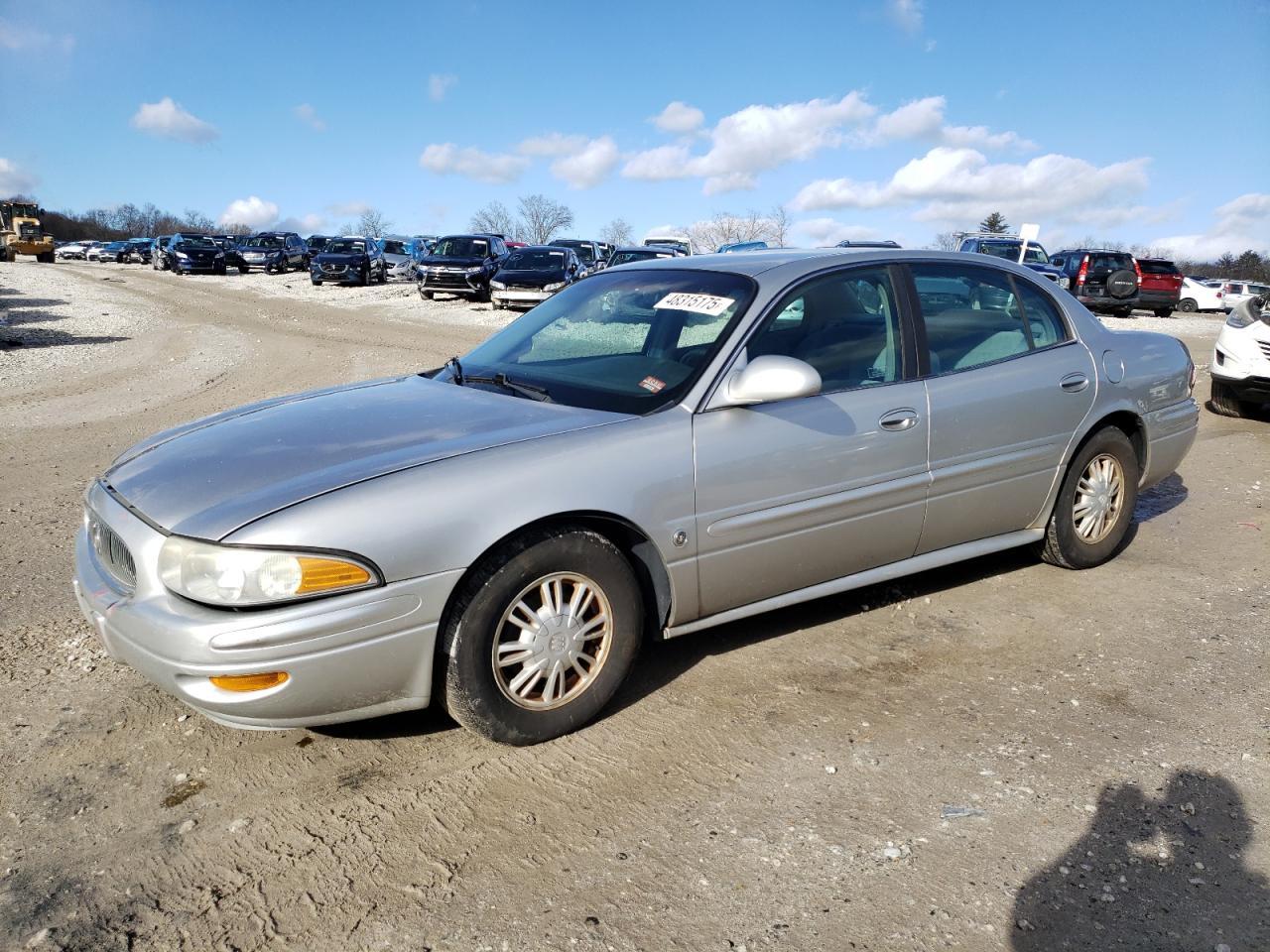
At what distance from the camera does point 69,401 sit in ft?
34.1

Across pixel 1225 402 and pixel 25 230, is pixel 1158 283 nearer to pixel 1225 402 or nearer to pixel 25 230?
pixel 1225 402

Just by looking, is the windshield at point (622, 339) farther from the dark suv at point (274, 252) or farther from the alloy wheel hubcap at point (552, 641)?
the dark suv at point (274, 252)

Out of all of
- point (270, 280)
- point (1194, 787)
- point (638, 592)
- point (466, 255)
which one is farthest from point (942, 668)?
point (270, 280)

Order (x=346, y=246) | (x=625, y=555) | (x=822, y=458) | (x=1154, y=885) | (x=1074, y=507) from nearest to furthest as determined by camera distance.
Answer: (x=1154, y=885) < (x=625, y=555) < (x=822, y=458) < (x=1074, y=507) < (x=346, y=246)

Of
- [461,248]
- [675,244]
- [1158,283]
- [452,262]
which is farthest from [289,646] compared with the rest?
[1158,283]

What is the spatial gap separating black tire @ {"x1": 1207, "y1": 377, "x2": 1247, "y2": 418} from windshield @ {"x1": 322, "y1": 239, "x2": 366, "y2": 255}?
101 ft

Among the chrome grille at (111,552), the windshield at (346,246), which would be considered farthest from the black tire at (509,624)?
the windshield at (346,246)

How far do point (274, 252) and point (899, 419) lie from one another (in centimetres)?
4480

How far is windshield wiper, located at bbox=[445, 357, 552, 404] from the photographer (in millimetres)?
3775

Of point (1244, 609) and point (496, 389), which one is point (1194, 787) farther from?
point (496, 389)

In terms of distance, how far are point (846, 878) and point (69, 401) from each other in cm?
1035

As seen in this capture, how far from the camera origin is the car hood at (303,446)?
2926mm

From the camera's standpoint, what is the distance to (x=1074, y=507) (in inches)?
191

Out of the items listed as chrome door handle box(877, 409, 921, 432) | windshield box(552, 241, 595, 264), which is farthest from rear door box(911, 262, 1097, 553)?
windshield box(552, 241, 595, 264)
